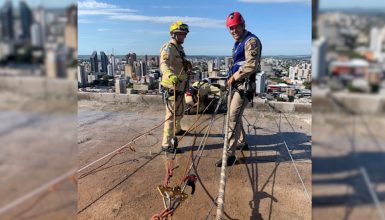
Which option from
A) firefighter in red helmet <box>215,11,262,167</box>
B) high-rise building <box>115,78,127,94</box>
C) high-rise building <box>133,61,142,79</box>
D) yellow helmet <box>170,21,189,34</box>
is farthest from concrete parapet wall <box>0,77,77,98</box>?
high-rise building <box>133,61,142,79</box>

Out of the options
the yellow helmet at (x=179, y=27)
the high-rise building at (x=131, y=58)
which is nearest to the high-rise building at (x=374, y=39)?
the yellow helmet at (x=179, y=27)

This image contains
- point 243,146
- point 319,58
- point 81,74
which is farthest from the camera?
point 243,146

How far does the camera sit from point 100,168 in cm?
306

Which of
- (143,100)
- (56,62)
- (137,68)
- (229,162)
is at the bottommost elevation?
(229,162)

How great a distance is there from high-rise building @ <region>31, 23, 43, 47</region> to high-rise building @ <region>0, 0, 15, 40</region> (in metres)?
0.05

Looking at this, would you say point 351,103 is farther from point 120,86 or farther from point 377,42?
point 120,86

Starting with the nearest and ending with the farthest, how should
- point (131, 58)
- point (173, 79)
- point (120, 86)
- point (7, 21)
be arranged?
point (7, 21) < point (173, 79) < point (120, 86) < point (131, 58)

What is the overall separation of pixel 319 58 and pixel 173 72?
289cm

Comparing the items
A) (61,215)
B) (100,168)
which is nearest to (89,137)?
(100,168)

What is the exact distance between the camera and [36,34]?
Answer: 2.30ft

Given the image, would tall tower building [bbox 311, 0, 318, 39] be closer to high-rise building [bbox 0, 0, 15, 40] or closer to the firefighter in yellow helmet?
high-rise building [bbox 0, 0, 15, 40]

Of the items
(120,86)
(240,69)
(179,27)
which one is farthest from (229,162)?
(120,86)

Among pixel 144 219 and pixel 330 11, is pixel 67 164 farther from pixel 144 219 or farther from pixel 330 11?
pixel 144 219

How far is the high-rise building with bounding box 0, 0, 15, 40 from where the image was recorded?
72cm
